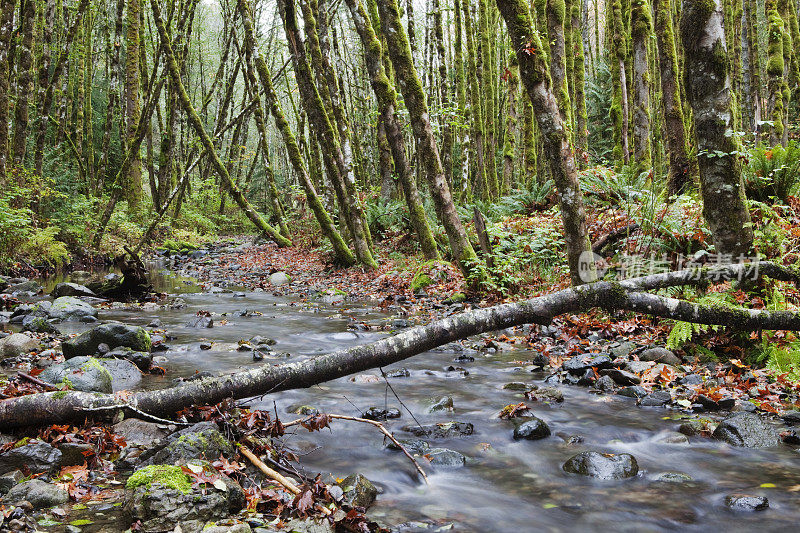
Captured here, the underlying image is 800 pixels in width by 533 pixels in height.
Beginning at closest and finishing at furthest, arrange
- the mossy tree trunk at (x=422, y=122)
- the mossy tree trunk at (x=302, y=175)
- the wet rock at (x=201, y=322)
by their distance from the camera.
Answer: the wet rock at (x=201, y=322) < the mossy tree trunk at (x=422, y=122) < the mossy tree trunk at (x=302, y=175)

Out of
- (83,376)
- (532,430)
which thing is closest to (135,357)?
(83,376)

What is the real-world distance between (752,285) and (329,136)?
10071 mm

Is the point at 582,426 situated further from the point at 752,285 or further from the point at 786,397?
the point at 752,285

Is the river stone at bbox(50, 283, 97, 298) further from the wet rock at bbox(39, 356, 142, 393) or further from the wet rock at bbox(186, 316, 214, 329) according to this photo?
the wet rock at bbox(39, 356, 142, 393)

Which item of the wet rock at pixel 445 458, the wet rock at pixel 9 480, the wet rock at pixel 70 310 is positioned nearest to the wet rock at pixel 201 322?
the wet rock at pixel 70 310

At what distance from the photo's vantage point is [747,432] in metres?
3.68

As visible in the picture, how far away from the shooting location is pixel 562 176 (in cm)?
623

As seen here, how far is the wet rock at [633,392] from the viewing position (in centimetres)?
459

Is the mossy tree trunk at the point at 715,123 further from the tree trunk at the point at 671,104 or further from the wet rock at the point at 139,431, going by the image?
the wet rock at the point at 139,431

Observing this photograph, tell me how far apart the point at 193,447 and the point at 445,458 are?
1633 millimetres

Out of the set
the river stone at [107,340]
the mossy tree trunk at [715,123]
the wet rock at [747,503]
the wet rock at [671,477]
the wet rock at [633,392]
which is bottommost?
the wet rock at [671,477]

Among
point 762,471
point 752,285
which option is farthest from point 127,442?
point 752,285

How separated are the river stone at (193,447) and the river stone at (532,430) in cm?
208

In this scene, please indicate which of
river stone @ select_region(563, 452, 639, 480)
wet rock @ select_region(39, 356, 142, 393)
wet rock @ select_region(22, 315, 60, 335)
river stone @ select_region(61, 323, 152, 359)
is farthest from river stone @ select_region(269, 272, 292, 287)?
river stone @ select_region(563, 452, 639, 480)
